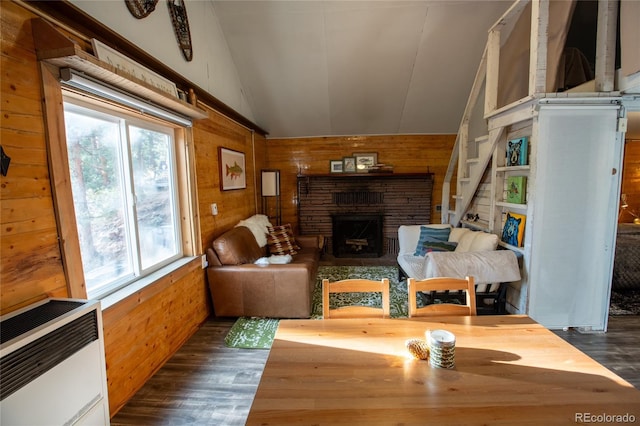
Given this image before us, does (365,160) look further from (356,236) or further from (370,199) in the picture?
(356,236)

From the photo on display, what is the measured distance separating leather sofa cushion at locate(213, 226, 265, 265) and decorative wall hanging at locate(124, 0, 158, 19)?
1.93 meters

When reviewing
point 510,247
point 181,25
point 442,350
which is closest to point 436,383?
point 442,350

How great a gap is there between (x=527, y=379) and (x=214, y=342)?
231cm

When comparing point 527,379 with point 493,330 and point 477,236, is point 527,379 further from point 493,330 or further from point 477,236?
point 477,236

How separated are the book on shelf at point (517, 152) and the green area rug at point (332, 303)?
1834 millimetres

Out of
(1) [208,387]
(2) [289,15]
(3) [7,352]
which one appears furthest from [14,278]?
(2) [289,15]

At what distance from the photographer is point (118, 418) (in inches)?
66.7

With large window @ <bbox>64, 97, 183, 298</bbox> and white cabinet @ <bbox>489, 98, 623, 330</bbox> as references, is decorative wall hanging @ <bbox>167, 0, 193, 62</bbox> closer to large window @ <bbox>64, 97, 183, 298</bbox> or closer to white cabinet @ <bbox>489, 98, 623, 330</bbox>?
large window @ <bbox>64, 97, 183, 298</bbox>

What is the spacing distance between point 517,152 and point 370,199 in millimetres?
2640

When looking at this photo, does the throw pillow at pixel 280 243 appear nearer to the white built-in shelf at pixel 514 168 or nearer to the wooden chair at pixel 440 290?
the wooden chair at pixel 440 290

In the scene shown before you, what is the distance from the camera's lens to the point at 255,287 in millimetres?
2807

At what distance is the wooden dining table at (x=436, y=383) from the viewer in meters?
0.85

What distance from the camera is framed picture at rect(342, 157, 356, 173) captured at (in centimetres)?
514

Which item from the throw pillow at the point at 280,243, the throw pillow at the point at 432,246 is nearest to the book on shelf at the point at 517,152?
the throw pillow at the point at 432,246
